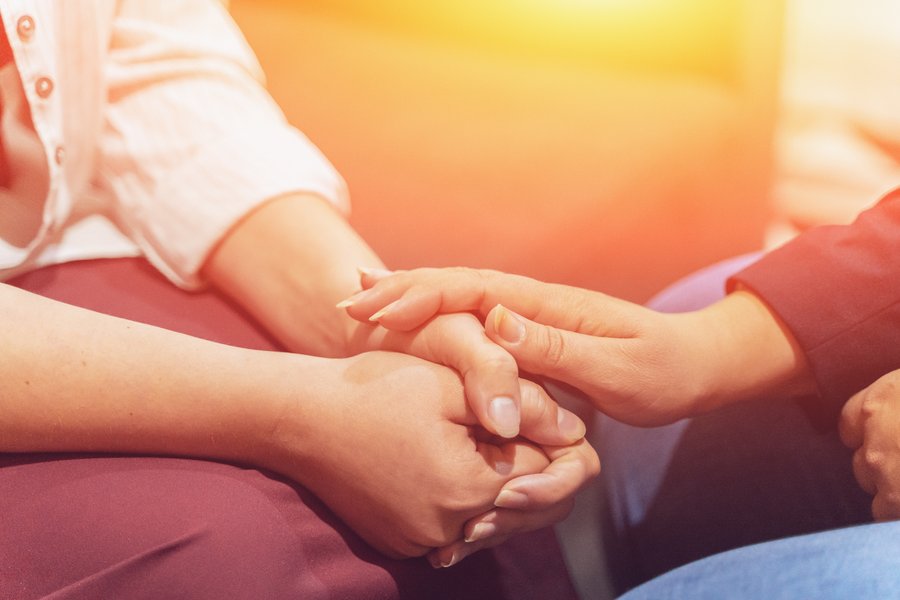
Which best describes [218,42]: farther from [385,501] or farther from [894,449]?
[894,449]

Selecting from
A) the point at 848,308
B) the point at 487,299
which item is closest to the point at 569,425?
the point at 487,299

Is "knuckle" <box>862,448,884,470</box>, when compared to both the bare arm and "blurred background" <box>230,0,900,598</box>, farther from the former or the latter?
"blurred background" <box>230,0,900,598</box>

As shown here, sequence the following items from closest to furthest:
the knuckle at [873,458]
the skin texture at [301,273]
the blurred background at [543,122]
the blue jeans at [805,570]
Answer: the blue jeans at [805,570] < the knuckle at [873,458] < the skin texture at [301,273] < the blurred background at [543,122]

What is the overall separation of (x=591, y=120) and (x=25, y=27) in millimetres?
Result: 903

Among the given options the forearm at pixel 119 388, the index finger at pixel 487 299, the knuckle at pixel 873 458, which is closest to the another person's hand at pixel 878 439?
the knuckle at pixel 873 458

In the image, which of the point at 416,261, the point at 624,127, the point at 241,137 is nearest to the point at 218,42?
the point at 241,137

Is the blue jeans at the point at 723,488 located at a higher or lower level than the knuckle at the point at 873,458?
lower

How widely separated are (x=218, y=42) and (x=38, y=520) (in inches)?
16.5

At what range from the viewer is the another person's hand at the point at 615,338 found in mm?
545

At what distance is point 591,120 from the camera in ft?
4.26

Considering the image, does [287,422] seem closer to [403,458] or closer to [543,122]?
[403,458]

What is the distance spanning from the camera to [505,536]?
0.54 metres

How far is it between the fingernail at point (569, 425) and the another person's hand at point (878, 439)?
0.59ft

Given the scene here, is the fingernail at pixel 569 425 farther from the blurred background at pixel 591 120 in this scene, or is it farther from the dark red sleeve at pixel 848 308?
the blurred background at pixel 591 120
